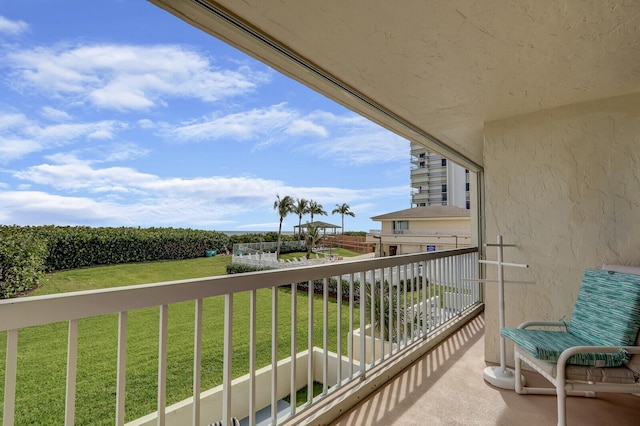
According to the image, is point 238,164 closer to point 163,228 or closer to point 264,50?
point 163,228

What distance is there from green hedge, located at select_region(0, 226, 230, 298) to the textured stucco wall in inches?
162

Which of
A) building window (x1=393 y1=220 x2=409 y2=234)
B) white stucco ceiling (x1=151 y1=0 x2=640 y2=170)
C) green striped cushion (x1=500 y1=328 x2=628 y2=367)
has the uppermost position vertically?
white stucco ceiling (x1=151 y1=0 x2=640 y2=170)

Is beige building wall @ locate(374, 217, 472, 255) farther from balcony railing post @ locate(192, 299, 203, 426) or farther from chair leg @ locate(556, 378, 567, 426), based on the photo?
balcony railing post @ locate(192, 299, 203, 426)

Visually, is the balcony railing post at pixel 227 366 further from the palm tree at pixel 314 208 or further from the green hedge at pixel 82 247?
the palm tree at pixel 314 208

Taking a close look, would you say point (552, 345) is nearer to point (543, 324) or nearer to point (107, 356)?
point (543, 324)

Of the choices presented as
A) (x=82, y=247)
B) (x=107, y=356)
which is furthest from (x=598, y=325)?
(x=82, y=247)

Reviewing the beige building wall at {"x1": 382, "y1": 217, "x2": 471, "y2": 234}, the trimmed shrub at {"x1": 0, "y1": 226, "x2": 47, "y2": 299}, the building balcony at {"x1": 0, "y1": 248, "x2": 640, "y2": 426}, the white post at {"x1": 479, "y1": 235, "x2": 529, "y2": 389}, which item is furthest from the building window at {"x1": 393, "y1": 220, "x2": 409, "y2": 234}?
the trimmed shrub at {"x1": 0, "y1": 226, "x2": 47, "y2": 299}

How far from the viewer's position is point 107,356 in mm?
5277

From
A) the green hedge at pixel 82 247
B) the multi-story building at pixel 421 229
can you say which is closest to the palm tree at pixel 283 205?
the multi-story building at pixel 421 229

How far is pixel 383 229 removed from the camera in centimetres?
1728

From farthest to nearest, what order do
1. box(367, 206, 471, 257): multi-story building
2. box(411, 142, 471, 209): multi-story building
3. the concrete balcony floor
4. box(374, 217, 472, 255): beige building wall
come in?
box(411, 142, 471, 209): multi-story building → box(367, 206, 471, 257): multi-story building → box(374, 217, 472, 255): beige building wall → the concrete balcony floor

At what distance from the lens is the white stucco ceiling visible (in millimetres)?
1400

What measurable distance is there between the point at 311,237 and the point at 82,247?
11.8 metres

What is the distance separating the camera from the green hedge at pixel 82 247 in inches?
109
